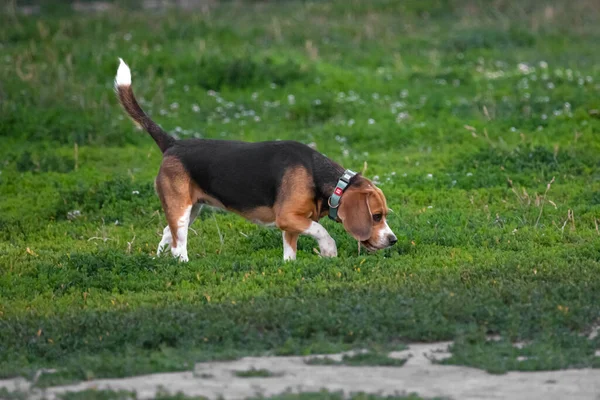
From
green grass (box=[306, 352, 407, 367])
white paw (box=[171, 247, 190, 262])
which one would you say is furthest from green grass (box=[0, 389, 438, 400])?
white paw (box=[171, 247, 190, 262])

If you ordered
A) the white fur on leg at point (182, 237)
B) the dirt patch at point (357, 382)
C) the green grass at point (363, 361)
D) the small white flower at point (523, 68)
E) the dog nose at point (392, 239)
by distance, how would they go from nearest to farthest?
the dirt patch at point (357, 382) → the green grass at point (363, 361) → the dog nose at point (392, 239) → the white fur on leg at point (182, 237) → the small white flower at point (523, 68)

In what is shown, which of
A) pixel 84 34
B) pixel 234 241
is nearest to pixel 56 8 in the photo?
pixel 84 34

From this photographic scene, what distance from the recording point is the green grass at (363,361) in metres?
6.32

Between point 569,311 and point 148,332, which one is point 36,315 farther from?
point 569,311

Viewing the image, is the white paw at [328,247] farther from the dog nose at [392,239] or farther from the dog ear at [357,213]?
the dog nose at [392,239]

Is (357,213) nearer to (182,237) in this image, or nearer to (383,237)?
(383,237)

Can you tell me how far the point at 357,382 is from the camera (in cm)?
595

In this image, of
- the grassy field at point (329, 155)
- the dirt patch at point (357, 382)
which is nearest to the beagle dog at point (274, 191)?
the grassy field at point (329, 155)

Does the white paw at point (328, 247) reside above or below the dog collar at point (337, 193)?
below

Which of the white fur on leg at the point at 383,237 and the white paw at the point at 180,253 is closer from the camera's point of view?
the white fur on leg at the point at 383,237

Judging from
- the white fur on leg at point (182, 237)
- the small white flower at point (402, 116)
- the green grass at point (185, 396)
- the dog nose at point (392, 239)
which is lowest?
the small white flower at point (402, 116)

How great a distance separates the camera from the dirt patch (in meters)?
5.69

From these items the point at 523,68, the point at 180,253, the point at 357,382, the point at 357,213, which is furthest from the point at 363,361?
the point at 523,68

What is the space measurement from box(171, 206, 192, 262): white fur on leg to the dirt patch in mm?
3018
